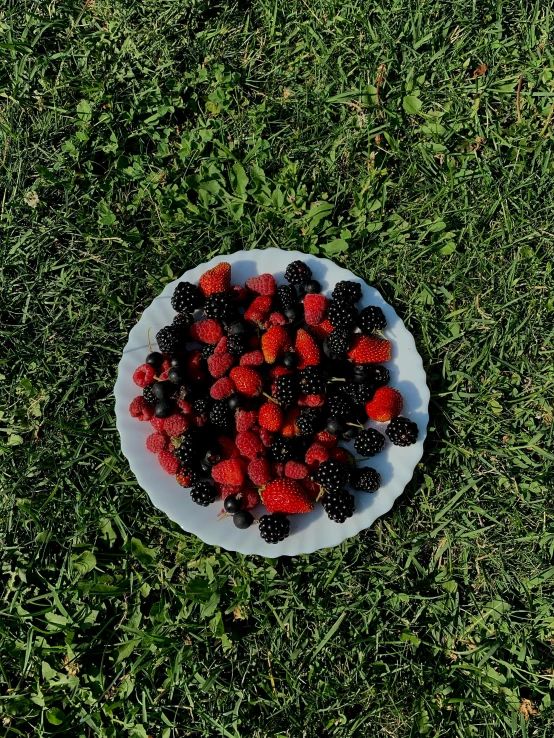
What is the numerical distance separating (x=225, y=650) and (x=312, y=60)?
375 centimetres

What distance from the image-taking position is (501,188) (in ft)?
12.0

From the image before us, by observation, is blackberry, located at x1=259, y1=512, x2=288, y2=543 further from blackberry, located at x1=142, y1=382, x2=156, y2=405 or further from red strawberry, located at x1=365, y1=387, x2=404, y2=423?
blackberry, located at x1=142, y1=382, x2=156, y2=405

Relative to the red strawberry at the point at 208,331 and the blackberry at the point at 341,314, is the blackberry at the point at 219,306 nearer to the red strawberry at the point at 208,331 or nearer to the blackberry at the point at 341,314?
the red strawberry at the point at 208,331

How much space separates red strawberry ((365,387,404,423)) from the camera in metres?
2.89

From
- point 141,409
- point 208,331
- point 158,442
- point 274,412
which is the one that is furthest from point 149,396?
point 274,412

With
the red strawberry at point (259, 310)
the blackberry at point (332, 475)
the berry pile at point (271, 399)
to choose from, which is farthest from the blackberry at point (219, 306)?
the blackberry at point (332, 475)

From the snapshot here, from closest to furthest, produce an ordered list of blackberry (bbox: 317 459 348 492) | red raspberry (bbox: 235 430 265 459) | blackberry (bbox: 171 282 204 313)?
1. blackberry (bbox: 317 459 348 492)
2. red raspberry (bbox: 235 430 265 459)
3. blackberry (bbox: 171 282 204 313)

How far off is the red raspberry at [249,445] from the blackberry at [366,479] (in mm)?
482

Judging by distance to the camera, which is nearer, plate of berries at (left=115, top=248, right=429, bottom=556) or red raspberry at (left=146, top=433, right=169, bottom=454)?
plate of berries at (left=115, top=248, right=429, bottom=556)

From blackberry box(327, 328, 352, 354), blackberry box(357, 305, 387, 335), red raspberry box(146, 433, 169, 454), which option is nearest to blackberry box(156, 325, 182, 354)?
red raspberry box(146, 433, 169, 454)

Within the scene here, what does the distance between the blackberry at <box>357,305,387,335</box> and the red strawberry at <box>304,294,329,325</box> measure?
8.1 inches

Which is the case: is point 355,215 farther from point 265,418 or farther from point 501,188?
point 265,418

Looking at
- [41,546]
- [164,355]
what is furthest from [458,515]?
[41,546]

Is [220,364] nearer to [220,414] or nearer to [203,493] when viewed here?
[220,414]
